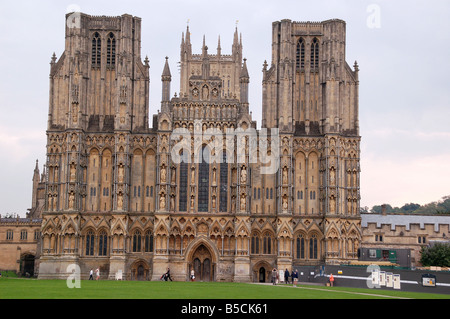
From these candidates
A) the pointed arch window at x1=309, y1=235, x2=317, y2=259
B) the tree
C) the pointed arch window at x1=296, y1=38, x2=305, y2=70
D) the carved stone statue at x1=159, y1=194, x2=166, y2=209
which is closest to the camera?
the tree

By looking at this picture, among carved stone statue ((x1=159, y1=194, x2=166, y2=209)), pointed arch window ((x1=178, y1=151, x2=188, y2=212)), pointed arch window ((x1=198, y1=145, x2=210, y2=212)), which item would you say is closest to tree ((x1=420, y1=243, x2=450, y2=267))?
pointed arch window ((x1=198, y1=145, x2=210, y2=212))

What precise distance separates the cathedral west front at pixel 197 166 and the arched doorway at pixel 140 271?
0.16 metres

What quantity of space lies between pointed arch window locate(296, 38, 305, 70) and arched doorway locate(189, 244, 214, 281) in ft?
79.2

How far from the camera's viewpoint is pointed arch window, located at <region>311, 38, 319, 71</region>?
289 ft

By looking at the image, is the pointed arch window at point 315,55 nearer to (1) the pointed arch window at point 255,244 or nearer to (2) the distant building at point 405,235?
(2) the distant building at point 405,235

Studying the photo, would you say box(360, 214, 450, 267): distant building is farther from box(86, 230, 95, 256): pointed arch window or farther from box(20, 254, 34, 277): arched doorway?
box(20, 254, 34, 277): arched doorway

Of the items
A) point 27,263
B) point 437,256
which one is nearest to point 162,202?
point 437,256

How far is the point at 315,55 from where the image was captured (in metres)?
88.2

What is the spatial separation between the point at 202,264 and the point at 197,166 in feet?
36.3

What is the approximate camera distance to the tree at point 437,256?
82.1 meters

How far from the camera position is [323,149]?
8506 cm

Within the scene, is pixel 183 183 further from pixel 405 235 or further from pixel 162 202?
pixel 405 235

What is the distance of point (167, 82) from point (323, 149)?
19494mm
